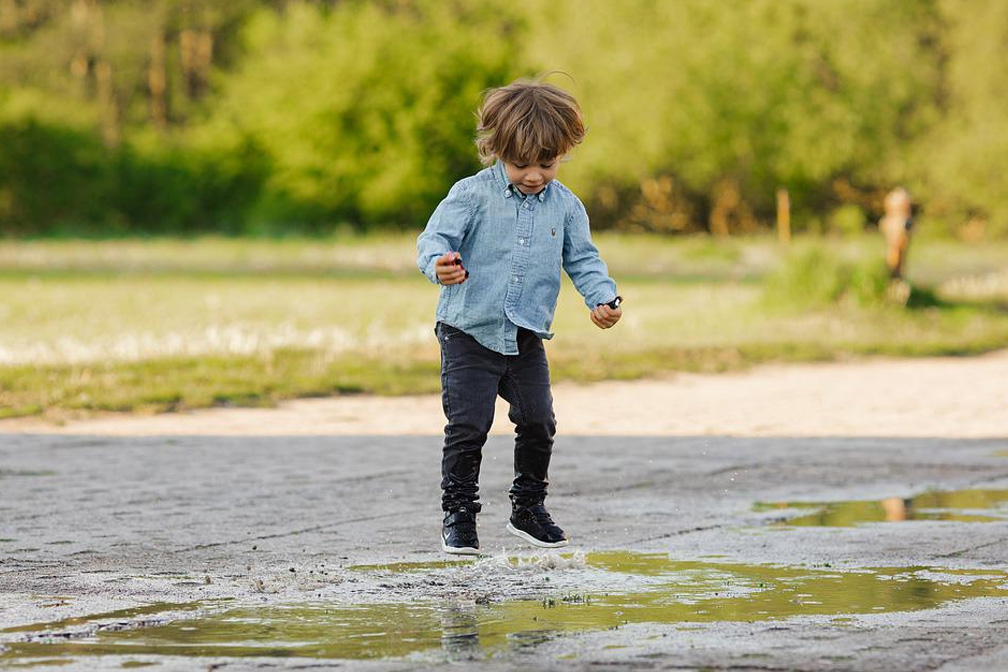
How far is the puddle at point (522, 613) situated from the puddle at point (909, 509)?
1.26m

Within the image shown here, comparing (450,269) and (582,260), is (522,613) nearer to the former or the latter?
(450,269)

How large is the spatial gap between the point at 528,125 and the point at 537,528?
1388 mm

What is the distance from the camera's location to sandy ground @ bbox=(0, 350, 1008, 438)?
10633mm

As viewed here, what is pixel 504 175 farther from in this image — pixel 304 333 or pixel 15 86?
pixel 15 86

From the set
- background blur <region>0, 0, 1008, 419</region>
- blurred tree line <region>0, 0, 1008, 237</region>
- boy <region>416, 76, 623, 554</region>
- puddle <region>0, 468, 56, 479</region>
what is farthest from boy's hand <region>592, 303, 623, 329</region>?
blurred tree line <region>0, 0, 1008, 237</region>

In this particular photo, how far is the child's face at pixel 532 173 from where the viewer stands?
609 centimetres

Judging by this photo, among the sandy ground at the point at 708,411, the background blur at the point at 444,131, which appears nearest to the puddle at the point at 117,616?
the sandy ground at the point at 708,411

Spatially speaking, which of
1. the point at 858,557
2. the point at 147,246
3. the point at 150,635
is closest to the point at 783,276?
the point at 858,557

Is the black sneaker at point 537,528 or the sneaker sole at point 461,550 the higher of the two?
the black sneaker at point 537,528

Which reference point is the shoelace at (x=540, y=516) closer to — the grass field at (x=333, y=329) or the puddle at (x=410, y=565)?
the puddle at (x=410, y=565)

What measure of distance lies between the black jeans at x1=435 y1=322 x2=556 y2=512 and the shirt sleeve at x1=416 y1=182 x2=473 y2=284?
35 centimetres

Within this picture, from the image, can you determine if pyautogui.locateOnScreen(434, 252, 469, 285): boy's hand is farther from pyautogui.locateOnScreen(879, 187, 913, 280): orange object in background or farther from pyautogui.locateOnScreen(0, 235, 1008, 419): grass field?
pyautogui.locateOnScreen(879, 187, 913, 280): orange object in background

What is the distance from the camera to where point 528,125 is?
6004mm

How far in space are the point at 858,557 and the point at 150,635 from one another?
2536 millimetres
